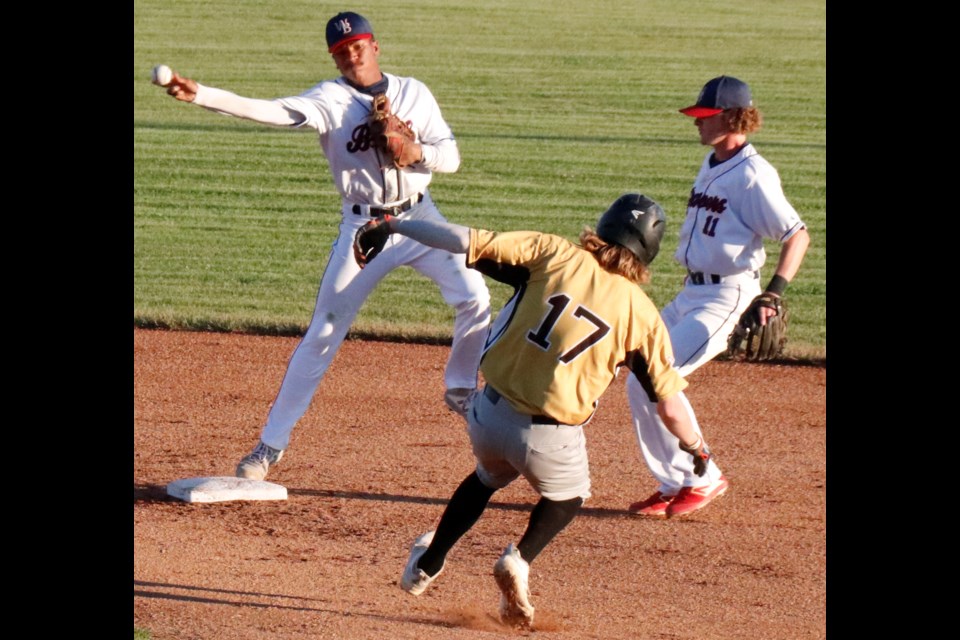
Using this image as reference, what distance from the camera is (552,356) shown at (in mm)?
4711

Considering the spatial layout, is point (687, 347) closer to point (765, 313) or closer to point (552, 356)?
point (765, 313)

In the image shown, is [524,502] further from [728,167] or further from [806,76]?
[806,76]

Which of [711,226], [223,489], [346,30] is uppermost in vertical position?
[346,30]

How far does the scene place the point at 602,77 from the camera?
22.2 metres

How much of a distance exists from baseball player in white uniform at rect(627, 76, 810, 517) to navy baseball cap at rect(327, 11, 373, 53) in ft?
5.52

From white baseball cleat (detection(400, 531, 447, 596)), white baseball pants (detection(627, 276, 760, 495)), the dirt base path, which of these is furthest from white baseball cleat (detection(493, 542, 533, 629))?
white baseball pants (detection(627, 276, 760, 495))

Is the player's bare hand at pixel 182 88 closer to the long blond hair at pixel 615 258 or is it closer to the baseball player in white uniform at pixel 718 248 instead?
the long blond hair at pixel 615 258

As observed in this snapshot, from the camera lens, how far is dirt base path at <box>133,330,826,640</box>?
5.25 metres

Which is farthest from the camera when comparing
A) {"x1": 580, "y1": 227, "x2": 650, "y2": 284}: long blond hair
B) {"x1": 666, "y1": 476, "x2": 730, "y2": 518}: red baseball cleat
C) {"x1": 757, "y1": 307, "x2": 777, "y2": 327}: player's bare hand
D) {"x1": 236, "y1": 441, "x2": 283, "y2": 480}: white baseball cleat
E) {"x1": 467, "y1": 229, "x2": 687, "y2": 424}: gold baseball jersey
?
{"x1": 236, "y1": 441, "x2": 283, "y2": 480}: white baseball cleat

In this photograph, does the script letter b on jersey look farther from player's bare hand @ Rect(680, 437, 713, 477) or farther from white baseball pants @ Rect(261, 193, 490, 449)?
player's bare hand @ Rect(680, 437, 713, 477)

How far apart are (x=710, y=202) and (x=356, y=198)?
1828 millimetres

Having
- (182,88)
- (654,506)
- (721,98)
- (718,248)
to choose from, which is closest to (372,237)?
(182,88)

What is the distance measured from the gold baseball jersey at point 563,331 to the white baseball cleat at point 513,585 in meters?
0.53
